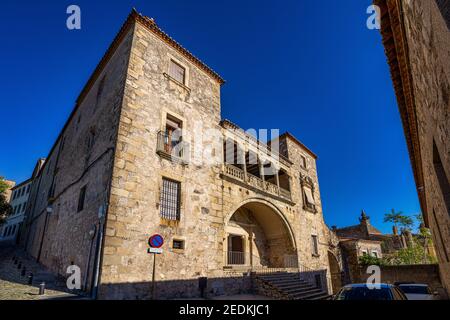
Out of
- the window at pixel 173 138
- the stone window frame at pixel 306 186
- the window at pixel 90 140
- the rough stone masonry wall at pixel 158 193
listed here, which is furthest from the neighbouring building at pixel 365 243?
the window at pixel 90 140

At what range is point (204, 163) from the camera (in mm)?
11938

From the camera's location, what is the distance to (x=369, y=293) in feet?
17.6

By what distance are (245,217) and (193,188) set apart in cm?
624

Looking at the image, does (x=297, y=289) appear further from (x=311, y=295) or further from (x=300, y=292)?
(x=311, y=295)

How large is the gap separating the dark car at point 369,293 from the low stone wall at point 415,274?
16.0 metres

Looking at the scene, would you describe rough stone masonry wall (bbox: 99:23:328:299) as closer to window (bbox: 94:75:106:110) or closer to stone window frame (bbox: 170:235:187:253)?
stone window frame (bbox: 170:235:187:253)

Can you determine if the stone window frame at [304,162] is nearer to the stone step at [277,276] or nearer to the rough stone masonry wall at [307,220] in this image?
the rough stone masonry wall at [307,220]

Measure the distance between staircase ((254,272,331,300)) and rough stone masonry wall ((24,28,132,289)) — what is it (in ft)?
24.6

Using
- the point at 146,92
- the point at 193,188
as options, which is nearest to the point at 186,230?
the point at 193,188

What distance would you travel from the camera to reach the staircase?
1095 cm

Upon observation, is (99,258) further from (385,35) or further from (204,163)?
(385,35)

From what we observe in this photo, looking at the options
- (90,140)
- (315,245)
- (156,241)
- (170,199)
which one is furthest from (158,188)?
(315,245)

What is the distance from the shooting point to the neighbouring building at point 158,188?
8.27m

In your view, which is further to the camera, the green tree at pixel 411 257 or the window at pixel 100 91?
the green tree at pixel 411 257
